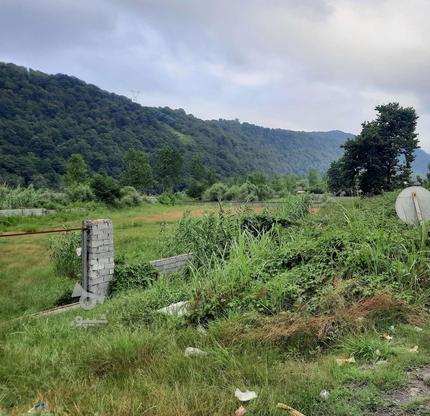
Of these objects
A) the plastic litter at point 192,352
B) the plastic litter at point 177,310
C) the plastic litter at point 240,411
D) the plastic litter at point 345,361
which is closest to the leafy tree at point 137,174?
the plastic litter at point 177,310

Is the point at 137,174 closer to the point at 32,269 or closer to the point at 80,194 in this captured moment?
the point at 80,194

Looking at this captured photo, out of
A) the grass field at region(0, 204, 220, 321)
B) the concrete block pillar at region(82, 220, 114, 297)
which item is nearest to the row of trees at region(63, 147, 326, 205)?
the grass field at region(0, 204, 220, 321)

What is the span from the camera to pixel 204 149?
81.6 meters

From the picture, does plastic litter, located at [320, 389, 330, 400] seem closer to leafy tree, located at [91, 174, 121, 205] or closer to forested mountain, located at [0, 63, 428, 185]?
leafy tree, located at [91, 174, 121, 205]

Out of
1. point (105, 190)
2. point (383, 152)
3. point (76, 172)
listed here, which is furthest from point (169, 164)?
point (383, 152)

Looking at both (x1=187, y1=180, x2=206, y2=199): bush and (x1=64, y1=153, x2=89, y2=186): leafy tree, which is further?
(x1=187, y1=180, x2=206, y2=199): bush

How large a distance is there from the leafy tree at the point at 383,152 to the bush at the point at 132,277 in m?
22.9

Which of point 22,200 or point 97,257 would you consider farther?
point 22,200

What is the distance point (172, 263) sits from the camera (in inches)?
269

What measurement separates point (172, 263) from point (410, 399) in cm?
505

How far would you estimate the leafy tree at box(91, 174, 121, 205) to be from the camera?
89.3 feet

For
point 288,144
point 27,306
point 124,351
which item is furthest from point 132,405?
point 288,144

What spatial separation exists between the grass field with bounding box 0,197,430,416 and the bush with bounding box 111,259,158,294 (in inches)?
45.4

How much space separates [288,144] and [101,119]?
9763cm
